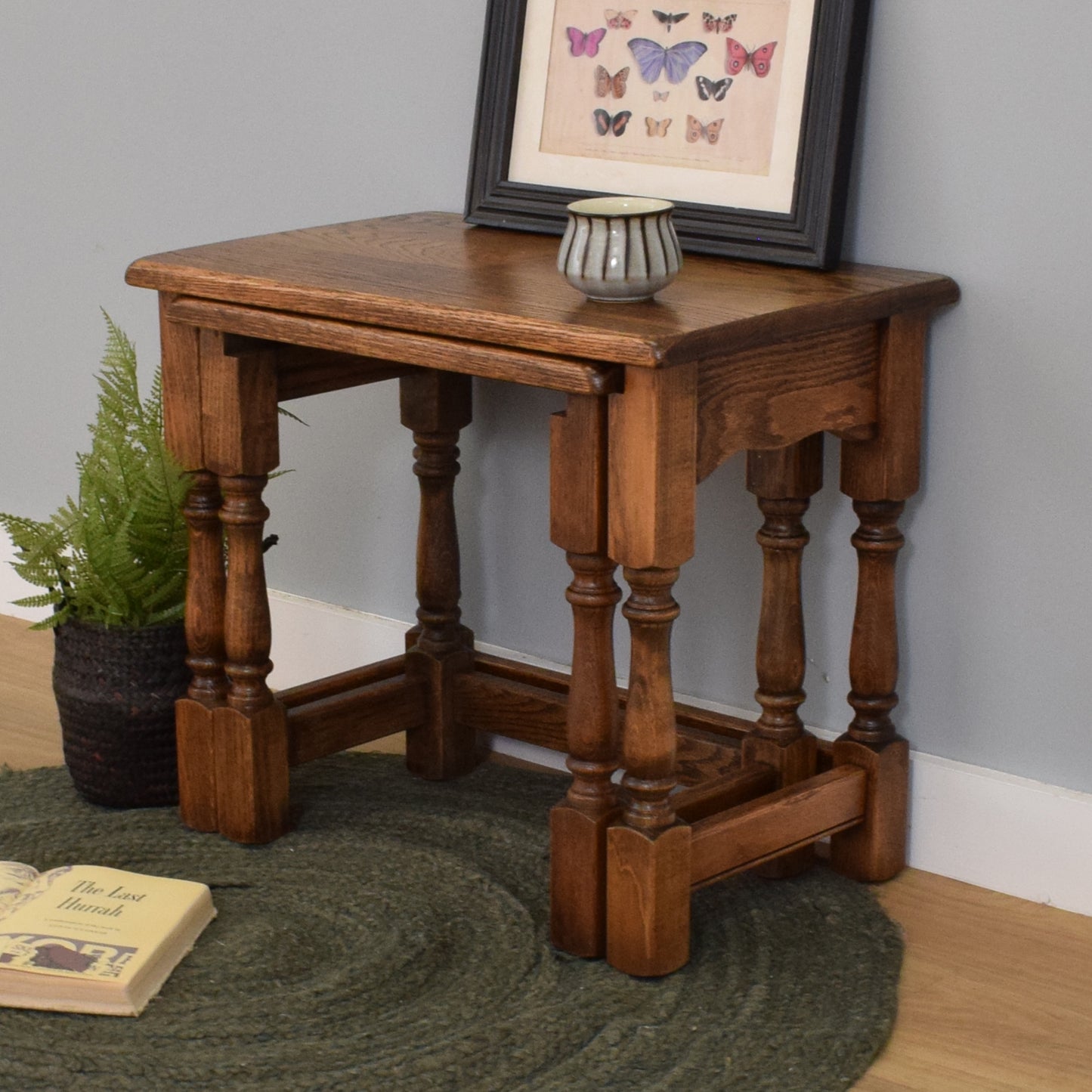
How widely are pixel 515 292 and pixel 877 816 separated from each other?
0.74 m

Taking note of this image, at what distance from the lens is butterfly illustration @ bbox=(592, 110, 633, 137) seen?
206cm

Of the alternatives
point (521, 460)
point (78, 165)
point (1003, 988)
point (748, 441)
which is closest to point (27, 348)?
point (78, 165)

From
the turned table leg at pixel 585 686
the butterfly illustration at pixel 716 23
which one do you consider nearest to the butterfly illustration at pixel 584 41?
the butterfly illustration at pixel 716 23

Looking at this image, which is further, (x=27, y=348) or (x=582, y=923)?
(x=27, y=348)

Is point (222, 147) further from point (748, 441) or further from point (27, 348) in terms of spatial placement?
point (748, 441)

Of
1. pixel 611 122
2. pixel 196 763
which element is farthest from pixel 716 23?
pixel 196 763

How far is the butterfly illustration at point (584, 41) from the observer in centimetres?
207

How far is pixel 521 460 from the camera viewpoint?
7.70ft

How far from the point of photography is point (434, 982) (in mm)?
1797

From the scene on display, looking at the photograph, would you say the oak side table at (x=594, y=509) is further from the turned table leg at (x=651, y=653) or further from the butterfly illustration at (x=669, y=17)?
the butterfly illustration at (x=669, y=17)

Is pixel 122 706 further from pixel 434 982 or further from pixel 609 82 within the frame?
pixel 609 82

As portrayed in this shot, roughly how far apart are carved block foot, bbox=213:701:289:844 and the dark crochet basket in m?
0.12

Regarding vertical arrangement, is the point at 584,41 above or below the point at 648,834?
above

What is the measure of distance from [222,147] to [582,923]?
1.30 metres
